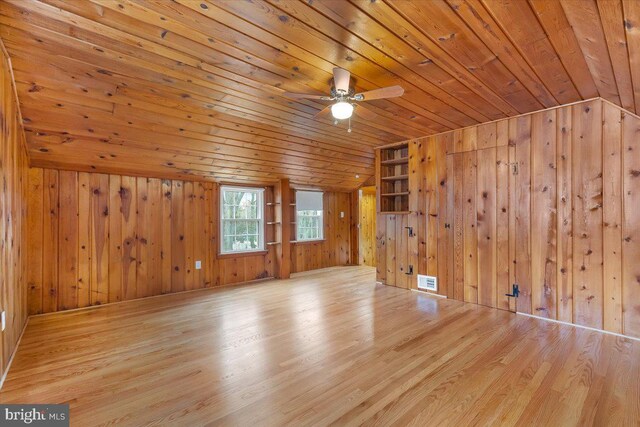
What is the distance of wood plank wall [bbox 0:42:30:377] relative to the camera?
6.92 feet

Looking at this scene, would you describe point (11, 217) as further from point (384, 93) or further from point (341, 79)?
point (384, 93)

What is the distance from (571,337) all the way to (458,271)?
141 centimetres

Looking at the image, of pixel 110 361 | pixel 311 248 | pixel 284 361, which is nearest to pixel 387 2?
pixel 284 361

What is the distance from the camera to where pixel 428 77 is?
2.56 meters

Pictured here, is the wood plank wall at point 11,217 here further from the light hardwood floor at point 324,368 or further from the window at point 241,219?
the window at point 241,219

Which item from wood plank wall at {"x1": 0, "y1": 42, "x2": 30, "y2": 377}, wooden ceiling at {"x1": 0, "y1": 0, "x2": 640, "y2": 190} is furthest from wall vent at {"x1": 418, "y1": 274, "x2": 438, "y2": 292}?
wood plank wall at {"x1": 0, "y1": 42, "x2": 30, "y2": 377}

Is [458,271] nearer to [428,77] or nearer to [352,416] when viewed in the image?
[428,77]

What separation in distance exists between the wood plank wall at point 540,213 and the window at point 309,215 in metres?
2.52

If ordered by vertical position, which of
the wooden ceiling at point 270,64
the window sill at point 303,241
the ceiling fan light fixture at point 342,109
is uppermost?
the wooden ceiling at point 270,64

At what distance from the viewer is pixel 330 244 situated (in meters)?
6.98

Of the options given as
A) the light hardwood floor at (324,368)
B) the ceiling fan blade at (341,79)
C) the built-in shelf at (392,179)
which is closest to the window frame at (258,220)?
the light hardwood floor at (324,368)

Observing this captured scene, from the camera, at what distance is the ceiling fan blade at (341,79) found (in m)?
2.25

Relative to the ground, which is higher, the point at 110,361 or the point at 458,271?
the point at 458,271

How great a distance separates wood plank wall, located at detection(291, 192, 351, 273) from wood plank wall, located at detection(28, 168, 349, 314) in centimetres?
122
